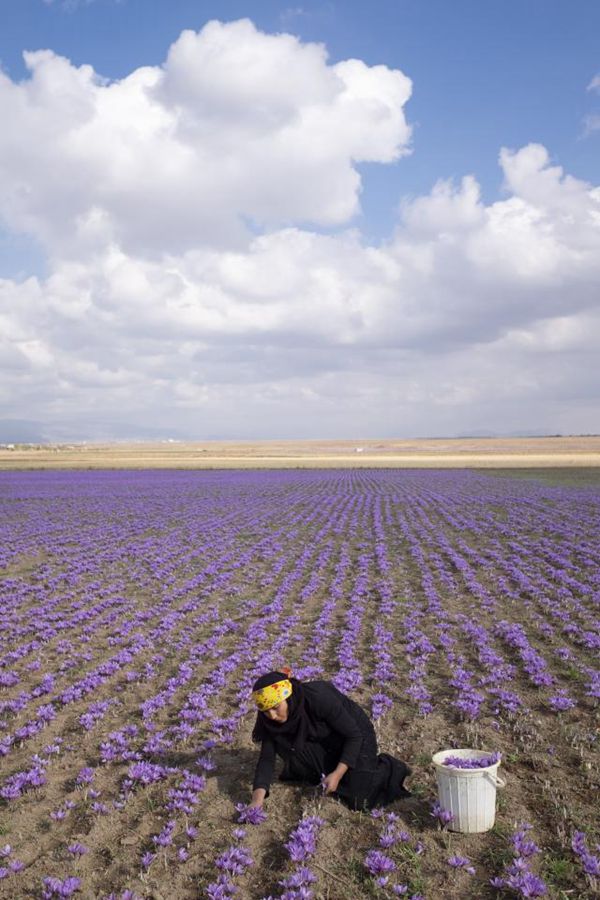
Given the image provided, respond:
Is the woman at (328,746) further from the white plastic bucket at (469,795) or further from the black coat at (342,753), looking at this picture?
the white plastic bucket at (469,795)

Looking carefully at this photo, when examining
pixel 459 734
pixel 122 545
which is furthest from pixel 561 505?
pixel 459 734

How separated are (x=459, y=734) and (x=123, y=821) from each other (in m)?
4.11

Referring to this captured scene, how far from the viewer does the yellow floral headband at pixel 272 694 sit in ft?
20.2

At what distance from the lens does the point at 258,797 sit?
6.38 metres

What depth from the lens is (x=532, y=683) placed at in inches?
393

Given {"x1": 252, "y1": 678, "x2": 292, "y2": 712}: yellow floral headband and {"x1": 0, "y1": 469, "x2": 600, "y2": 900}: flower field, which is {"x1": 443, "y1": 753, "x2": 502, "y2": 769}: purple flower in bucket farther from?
{"x1": 252, "y1": 678, "x2": 292, "y2": 712}: yellow floral headband

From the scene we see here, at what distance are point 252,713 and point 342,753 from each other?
2.94 metres

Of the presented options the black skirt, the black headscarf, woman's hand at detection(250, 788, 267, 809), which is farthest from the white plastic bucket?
woman's hand at detection(250, 788, 267, 809)

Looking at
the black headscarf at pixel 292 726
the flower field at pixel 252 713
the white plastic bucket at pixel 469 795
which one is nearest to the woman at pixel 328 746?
the black headscarf at pixel 292 726

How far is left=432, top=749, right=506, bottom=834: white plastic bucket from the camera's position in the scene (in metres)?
5.84

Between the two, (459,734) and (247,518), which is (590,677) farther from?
(247,518)

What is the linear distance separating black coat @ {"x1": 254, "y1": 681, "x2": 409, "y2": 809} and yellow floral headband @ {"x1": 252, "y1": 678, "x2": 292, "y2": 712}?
1.25 ft

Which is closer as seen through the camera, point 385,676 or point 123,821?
point 123,821

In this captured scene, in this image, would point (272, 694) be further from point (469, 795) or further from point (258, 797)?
point (469, 795)
